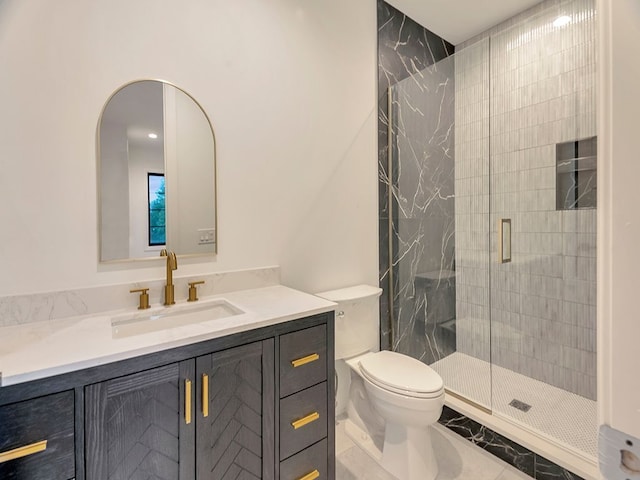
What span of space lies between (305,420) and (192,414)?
0.48 meters

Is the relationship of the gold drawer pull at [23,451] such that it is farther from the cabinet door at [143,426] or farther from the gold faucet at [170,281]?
the gold faucet at [170,281]

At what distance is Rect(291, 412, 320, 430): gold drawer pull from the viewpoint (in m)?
1.27

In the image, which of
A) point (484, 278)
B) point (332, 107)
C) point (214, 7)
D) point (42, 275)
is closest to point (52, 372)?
point (42, 275)

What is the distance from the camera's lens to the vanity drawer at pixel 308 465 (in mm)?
1260

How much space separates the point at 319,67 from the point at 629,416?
211cm

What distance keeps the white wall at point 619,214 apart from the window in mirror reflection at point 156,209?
155 cm

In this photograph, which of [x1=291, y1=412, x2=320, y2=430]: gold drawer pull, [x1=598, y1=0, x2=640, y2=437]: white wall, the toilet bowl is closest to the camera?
[x1=598, y1=0, x2=640, y2=437]: white wall

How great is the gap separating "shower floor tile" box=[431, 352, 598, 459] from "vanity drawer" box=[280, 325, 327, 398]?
4.29 feet

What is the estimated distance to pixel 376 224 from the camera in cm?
230

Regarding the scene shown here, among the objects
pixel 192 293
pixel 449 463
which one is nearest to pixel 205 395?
pixel 192 293

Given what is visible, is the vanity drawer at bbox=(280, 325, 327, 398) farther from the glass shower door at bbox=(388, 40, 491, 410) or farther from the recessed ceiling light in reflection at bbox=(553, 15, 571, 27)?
the recessed ceiling light in reflection at bbox=(553, 15, 571, 27)

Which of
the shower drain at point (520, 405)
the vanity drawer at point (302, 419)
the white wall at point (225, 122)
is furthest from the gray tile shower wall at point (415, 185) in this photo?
the vanity drawer at point (302, 419)

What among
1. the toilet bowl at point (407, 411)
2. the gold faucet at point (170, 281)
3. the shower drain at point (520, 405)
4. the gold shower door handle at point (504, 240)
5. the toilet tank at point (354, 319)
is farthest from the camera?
the gold shower door handle at point (504, 240)

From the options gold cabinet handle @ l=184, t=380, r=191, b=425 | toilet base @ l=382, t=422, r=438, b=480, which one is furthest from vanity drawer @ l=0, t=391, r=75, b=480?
toilet base @ l=382, t=422, r=438, b=480
